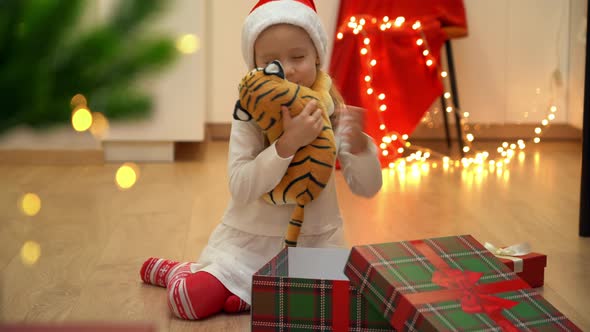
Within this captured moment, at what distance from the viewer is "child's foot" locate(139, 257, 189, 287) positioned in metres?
1.42

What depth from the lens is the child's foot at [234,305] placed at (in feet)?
4.16

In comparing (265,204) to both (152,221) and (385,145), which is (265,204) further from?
(385,145)

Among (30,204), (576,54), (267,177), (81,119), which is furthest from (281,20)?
(576,54)

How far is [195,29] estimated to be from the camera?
247cm

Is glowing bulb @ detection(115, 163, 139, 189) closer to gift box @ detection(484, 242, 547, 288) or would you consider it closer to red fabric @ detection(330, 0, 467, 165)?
red fabric @ detection(330, 0, 467, 165)

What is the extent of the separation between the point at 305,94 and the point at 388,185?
3.65ft

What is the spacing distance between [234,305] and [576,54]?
6.53 ft

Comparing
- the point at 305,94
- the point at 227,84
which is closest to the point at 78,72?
the point at 305,94

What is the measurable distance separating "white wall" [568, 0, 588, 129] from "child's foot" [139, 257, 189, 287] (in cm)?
185

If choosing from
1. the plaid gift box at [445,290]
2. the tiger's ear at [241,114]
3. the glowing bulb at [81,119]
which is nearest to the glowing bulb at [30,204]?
the tiger's ear at [241,114]

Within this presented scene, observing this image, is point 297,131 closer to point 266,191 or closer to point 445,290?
point 266,191

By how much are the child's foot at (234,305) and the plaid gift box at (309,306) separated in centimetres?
16

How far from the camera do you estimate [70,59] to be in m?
0.37

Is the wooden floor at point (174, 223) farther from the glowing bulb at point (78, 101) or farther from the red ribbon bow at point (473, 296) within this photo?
the glowing bulb at point (78, 101)
